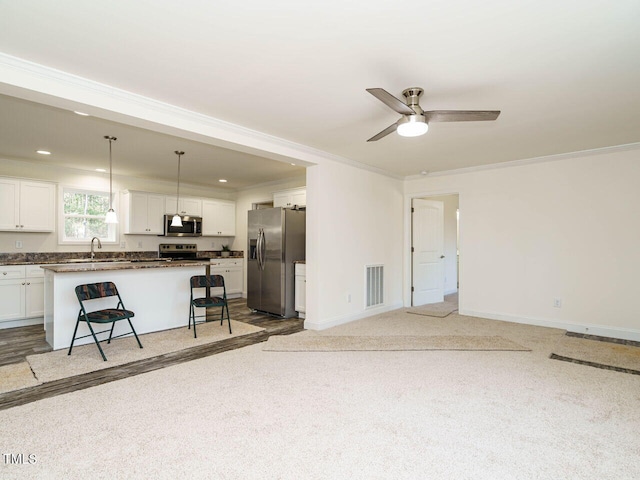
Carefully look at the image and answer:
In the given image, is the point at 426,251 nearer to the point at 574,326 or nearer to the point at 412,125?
the point at 574,326

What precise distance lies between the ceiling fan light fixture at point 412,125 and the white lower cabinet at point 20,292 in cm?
546

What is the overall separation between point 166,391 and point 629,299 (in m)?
5.34

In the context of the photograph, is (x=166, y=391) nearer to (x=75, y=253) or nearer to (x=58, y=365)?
(x=58, y=365)

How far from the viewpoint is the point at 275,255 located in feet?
17.8

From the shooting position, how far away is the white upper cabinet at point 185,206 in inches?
265

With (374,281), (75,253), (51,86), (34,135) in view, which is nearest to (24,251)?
(75,253)

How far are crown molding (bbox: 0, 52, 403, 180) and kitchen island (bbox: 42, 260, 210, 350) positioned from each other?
186 cm

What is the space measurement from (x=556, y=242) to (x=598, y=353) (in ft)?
5.39

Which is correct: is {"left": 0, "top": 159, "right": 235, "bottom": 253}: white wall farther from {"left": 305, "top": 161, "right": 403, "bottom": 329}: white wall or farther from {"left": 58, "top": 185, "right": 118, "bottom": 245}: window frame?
{"left": 305, "top": 161, "right": 403, "bottom": 329}: white wall

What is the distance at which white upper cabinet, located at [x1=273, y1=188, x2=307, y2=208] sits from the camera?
6.16 meters

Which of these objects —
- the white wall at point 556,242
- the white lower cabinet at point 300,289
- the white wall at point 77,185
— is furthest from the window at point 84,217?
the white wall at point 556,242

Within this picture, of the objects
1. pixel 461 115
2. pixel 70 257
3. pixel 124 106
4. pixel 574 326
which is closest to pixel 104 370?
pixel 124 106

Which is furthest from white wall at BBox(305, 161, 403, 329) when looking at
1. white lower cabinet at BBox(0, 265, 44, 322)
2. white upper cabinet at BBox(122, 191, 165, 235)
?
white lower cabinet at BBox(0, 265, 44, 322)

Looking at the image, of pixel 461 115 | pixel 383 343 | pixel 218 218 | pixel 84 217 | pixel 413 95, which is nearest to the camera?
pixel 461 115
